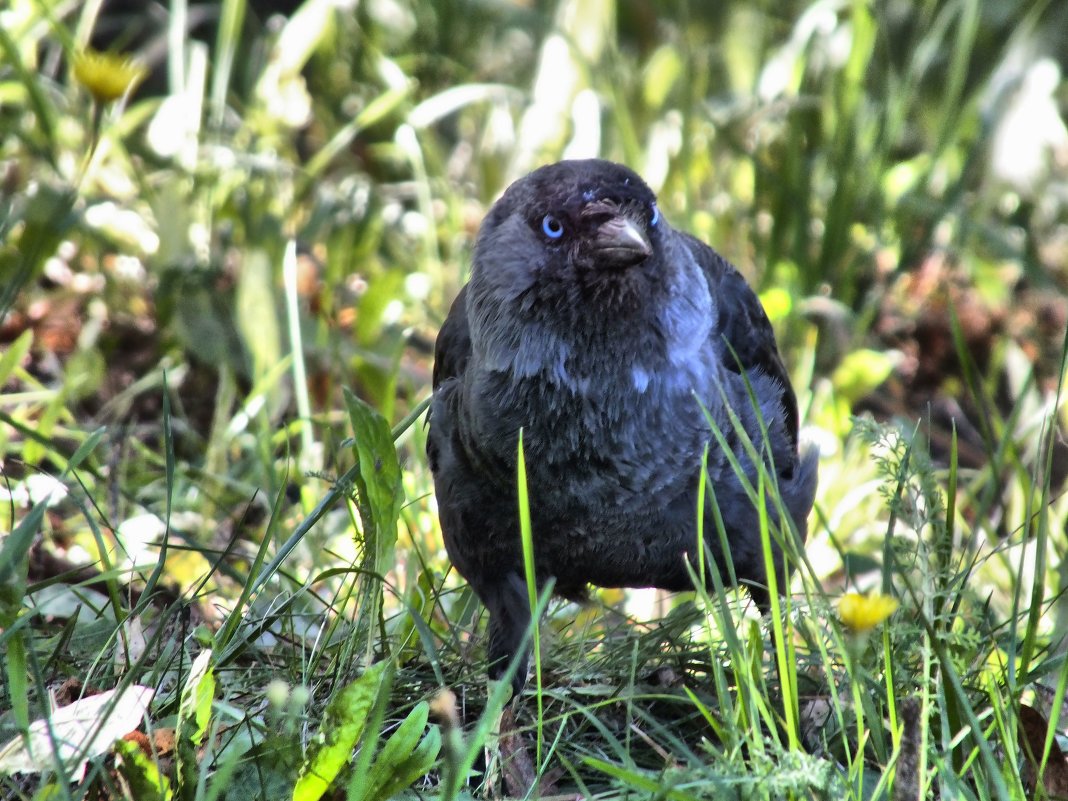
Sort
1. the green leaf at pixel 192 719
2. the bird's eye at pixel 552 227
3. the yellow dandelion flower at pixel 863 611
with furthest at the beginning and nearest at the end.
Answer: the bird's eye at pixel 552 227 → the green leaf at pixel 192 719 → the yellow dandelion flower at pixel 863 611

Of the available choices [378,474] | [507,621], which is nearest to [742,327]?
[507,621]

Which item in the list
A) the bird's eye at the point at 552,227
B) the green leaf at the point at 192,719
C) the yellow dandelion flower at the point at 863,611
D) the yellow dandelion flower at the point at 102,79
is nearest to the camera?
the yellow dandelion flower at the point at 863,611

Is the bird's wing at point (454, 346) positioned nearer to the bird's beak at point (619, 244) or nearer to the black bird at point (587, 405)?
the black bird at point (587, 405)

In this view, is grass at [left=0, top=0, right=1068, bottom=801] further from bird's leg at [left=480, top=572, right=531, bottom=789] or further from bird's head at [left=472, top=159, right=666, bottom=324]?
bird's head at [left=472, top=159, right=666, bottom=324]

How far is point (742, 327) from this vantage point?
9.75 ft

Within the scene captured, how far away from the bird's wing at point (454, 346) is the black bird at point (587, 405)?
144 millimetres

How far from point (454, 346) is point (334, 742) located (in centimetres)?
131

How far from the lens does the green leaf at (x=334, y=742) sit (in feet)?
5.99

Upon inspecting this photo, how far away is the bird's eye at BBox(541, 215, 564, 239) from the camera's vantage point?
2596 millimetres

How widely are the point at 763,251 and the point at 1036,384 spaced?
1.03 meters

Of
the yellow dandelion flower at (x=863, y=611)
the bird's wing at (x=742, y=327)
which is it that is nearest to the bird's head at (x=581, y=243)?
the bird's wing at (x=742, y=327)

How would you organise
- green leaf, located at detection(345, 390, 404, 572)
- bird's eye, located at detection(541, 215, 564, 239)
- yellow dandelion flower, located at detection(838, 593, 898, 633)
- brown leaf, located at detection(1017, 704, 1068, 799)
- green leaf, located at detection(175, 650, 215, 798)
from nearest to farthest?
yellow dandelion flower, located at detection(838, 593, 898, 633)
green leaf, located at detection(175, 650, 215, 798)
brown leaf, located at detection(1017, 704, 1068, 799)
green leaf, located at detection(345, 390, 404, 572)
bird's eye, located at detection(541, 215, 564, 239)

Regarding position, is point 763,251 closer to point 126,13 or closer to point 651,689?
point 651,689

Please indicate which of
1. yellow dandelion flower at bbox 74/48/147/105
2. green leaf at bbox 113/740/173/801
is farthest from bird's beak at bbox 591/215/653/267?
green leaf at bbox 113/740/173/801
